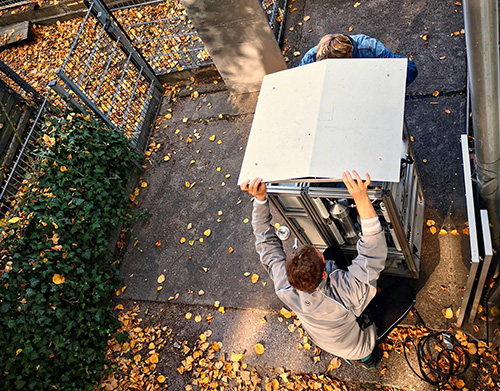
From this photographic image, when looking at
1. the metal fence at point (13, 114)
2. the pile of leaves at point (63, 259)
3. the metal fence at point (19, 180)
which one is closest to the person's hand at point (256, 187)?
the pile of leaves at point (63, 259)

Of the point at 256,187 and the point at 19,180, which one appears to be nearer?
the point at 256,187

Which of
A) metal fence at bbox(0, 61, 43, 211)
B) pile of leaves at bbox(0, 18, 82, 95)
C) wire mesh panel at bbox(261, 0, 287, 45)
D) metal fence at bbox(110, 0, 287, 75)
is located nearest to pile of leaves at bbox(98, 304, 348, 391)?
metal fence at bbox(0, 61, 43, 211)

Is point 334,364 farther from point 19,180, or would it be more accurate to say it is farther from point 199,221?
point 19,180

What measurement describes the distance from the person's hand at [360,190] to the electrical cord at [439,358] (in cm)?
170

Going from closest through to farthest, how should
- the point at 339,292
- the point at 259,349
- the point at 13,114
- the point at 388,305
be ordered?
the point at 339,292 < the point at 388,305 < the point at 259,349 < the point at 13,114

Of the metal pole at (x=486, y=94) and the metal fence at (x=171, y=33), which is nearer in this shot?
the metal pole at (x=486, y=94)

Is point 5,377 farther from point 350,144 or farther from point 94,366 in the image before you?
point 350,144

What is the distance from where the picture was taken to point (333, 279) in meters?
2.86


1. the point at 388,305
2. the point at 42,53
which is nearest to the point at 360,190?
the point at 388,305

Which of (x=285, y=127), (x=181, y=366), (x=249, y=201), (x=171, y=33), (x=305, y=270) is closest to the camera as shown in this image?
(x=305, y=270)

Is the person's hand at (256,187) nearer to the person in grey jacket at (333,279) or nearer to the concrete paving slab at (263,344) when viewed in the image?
the person in grey jacket at (333,279)

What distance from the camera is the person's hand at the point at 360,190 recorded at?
2621 millimetres

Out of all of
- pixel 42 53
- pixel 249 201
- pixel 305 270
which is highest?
pixel 305 270

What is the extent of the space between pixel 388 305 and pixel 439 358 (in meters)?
0.68
